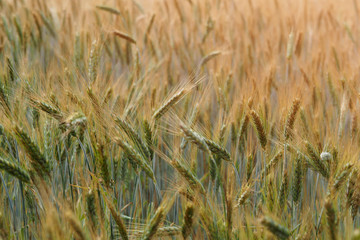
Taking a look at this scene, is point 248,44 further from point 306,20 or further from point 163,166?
point 163,166

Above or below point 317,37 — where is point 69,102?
→ below

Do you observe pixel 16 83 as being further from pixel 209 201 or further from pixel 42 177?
pixel 209 201

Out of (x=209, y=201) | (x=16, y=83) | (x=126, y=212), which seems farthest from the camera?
(x=16, y=83)

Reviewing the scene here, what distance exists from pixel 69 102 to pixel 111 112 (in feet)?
0.73

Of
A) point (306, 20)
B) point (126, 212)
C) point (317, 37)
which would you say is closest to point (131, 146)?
point (126, 212)

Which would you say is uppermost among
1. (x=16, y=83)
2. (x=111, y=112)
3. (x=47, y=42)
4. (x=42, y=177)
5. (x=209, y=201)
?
(x=47, y=42)

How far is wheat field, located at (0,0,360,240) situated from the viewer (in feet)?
3.97

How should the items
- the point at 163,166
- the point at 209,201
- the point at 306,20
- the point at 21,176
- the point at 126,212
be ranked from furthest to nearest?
the point at 306,20
the point at 163,166
the point at 126,212
the point at 209,201
the point at 21,176

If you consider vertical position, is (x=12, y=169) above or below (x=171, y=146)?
below

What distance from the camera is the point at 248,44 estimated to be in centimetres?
296

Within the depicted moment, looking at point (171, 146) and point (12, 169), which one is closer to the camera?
point (12, 169)

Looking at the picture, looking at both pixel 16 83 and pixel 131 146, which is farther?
pixel 16 83

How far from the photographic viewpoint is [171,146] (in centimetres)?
198

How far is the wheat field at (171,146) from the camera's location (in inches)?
47.6
